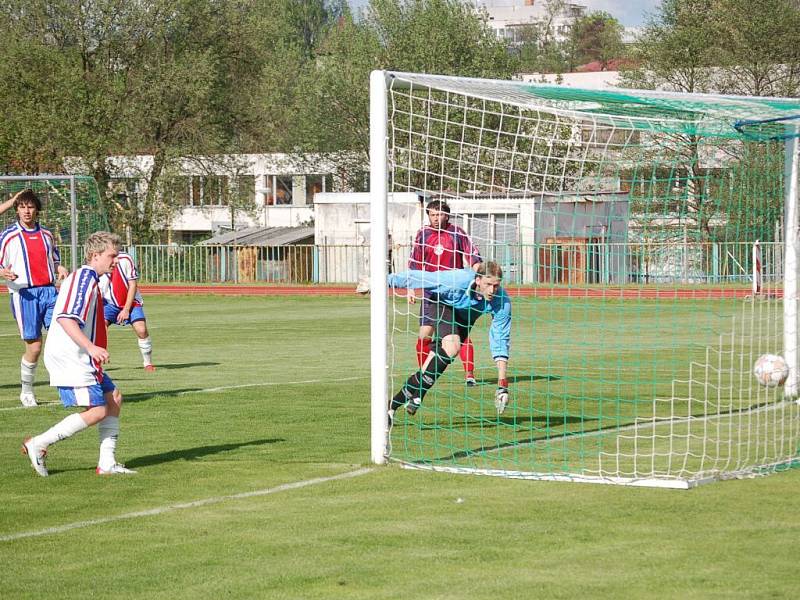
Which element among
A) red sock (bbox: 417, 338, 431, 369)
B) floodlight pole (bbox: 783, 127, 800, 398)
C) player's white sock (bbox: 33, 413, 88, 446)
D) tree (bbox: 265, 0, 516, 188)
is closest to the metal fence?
red sock (bbox: 417, 338, 431, 369)

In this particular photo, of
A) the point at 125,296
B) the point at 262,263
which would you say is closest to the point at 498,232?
the point at 125,296

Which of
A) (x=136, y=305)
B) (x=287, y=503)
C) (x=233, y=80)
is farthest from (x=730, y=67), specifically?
(x=287, y=503)

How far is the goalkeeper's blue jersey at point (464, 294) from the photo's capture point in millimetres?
9828

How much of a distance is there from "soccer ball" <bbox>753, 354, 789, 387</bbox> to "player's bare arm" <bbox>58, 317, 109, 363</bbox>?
219 inches

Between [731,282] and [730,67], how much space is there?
3618cm

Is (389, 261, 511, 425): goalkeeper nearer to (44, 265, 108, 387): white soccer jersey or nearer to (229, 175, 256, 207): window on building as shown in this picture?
(44, 265, 108, 387): white soccer jersey

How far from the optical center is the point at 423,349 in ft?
39.7

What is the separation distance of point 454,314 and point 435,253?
1.12 m

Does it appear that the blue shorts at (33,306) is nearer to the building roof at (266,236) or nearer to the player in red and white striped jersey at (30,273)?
the player in red and white striped jersey at (30,273)

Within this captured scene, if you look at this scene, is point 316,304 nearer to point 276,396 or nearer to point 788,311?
point 276,396

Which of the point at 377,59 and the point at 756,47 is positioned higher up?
the point at 377,59

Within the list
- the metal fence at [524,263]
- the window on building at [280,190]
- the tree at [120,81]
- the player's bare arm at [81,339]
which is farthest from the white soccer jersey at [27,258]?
the window on building at [280,190]

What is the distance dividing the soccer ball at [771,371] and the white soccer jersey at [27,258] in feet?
24.3

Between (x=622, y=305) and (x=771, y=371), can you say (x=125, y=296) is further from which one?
(x=771, y=371)
